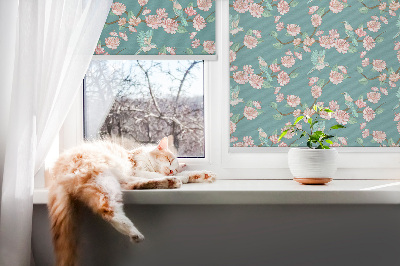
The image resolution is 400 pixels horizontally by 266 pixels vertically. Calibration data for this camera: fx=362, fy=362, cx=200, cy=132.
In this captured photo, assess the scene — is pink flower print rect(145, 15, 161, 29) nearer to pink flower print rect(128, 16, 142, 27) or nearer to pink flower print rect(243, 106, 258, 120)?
pink flower print rect(128, 16, 142, 27)

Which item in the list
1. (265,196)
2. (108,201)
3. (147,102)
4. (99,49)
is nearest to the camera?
(108,201)

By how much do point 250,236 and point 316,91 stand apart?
764mm

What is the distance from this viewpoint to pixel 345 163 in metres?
1.72

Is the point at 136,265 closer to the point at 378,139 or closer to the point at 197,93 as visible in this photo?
the point at 197,93

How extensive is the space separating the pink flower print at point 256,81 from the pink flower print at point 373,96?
1.69 feet

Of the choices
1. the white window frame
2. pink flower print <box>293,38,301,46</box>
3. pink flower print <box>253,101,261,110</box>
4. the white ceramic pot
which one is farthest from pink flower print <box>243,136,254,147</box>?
pink flower print <box>293,38,301,46</box>

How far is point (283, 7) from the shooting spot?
1.73m

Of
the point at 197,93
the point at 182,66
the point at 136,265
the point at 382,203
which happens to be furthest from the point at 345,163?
the point at 136,265

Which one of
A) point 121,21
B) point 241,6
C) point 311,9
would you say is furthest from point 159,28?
point 311,9

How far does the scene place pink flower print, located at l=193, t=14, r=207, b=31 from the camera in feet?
5.56

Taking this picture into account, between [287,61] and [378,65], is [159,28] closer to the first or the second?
[287,61]

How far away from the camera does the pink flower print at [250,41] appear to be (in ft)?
5.67

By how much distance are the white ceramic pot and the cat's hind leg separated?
73 cm

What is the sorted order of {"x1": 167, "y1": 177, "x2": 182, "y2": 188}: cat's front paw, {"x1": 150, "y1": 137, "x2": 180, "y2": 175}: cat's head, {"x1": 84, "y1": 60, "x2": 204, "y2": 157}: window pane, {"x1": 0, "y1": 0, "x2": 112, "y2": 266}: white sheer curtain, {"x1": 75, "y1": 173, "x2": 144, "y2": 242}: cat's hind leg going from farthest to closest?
1. {"x1": 84, "y1": 60, "x2": 204, "y2": 157}: window pane
2. {"x1": 150, "y1": 137, "x2": 180, "y2": 175}: cat's head
3. {"x1": 167, "y1": 177, "x2": 182, "y2": 188}: cat's front paw
4. {"x1": 0, "y1": 0, "x2": 112, "y2": 266}: white sheer curtain
5. {"x1": 75, "y1": 173, "x2": 144, "y2": 242}: cat's hind leg
